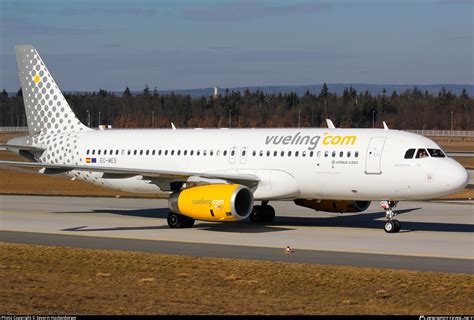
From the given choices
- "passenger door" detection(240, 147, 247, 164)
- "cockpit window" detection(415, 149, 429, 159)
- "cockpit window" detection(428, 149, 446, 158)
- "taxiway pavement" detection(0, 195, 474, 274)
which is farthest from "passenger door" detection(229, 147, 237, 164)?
"cockpit window" detection(428, 149, 446, 158)

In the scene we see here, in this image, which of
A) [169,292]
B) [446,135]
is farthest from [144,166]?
[446,135]

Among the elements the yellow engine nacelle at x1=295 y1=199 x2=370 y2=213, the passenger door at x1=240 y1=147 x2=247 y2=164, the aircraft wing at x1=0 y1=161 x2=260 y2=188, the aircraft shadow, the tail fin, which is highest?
the tail fin

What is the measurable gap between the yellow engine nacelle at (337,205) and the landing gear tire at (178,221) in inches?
182

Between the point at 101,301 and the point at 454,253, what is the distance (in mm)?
12164

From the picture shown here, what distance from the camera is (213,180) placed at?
32875mm

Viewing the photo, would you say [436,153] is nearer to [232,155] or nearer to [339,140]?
[339,140]

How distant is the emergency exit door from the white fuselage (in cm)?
3

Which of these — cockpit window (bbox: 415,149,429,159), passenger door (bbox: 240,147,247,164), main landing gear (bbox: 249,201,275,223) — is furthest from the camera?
main landing gear (bbox: 249,201,275,223)

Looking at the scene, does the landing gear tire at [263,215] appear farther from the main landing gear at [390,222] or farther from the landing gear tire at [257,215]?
the main landing gear at [390,222]

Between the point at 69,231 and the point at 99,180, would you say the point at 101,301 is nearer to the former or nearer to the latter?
the point at 69,231

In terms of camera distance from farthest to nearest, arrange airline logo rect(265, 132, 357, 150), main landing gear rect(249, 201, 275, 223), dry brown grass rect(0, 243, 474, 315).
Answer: main landing gear rect(249, 201, 275, 223) → airline logo rect(265, 132, 357, 150) → dry brown grass rect(0, 243, 474, 315)

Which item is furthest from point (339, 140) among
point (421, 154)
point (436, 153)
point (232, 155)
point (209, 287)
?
point (209, 287)

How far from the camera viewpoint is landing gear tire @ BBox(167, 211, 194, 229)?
3309 cm

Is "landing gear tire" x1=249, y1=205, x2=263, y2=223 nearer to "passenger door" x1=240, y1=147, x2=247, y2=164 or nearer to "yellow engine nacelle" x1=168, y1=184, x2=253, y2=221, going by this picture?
"passenger door" x1=240, y1=147, x2=247, y2=164
